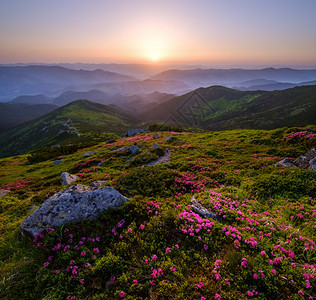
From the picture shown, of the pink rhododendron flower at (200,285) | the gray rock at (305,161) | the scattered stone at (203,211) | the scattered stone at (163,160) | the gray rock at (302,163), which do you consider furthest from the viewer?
the scattered stone at (163,160)

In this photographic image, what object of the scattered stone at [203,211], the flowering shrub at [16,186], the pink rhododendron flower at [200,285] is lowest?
the flowering shrub at [16,186]

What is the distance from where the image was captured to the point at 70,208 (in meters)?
7.91

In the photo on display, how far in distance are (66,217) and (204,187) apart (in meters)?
9.57

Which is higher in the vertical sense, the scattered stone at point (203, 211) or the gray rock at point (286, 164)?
the scattered stone at point (203, 211)

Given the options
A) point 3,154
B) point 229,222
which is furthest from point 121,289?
point 3,154

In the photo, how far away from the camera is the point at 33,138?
18712 centimetres

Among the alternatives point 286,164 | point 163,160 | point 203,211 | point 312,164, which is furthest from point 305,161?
point 163,160

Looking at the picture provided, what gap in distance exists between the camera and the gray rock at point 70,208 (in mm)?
7195

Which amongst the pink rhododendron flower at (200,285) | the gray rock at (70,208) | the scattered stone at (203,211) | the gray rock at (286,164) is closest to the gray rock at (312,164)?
the gray rock at (286,164)

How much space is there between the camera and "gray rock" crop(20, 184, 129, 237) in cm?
720

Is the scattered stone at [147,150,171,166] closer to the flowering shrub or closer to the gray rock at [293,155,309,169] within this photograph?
the gray rock at [293,155,309,169]

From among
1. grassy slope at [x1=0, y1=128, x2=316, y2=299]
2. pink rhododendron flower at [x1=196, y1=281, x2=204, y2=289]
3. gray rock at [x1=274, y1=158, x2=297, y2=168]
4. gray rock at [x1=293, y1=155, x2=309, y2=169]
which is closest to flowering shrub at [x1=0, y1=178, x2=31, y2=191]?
grassy slope at [x1=0, y1=128, x2=316, y2=299]

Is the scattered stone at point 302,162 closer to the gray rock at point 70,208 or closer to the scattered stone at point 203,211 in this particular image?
the scattered stone at point 203,211

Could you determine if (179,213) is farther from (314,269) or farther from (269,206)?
(269,206)
